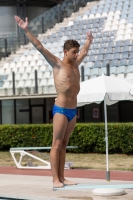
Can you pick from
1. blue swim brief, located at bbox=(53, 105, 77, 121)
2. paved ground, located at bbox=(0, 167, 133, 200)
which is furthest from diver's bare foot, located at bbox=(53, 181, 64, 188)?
blue swim brief, located at bbox=(53, 105, 77, 121)

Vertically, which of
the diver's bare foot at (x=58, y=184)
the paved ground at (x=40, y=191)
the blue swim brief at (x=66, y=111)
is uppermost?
the blue swim brief at (x=66, y=111)

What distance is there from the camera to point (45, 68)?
2995 centimetres

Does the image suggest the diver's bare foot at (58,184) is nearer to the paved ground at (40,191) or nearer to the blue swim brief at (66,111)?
the paved ground at (40,191)

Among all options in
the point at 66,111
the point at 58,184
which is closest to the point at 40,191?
the point at 58,184

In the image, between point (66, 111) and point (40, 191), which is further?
point (40, 191)

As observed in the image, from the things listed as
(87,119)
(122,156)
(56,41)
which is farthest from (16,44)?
(122,156)

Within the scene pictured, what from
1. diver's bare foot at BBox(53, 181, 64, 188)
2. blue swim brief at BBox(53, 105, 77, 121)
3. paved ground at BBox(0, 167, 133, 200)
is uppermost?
blue swim brief at BBox(53, 105, 77, 121)

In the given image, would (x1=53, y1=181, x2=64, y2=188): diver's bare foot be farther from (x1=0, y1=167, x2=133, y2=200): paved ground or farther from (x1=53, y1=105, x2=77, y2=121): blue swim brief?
(x1=53, y1=105, x2=77, y2=121): blue swim brief

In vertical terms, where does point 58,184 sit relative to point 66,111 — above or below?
below

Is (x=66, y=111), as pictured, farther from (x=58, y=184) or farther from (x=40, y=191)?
(x=40, y=191)

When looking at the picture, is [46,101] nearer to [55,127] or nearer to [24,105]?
[24,105]

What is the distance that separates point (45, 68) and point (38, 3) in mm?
11409

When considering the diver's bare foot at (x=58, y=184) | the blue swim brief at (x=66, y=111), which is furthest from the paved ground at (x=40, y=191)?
the blue swim brief at (x=66, y=111)

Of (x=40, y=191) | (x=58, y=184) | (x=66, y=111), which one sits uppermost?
(x=66, y=111)
